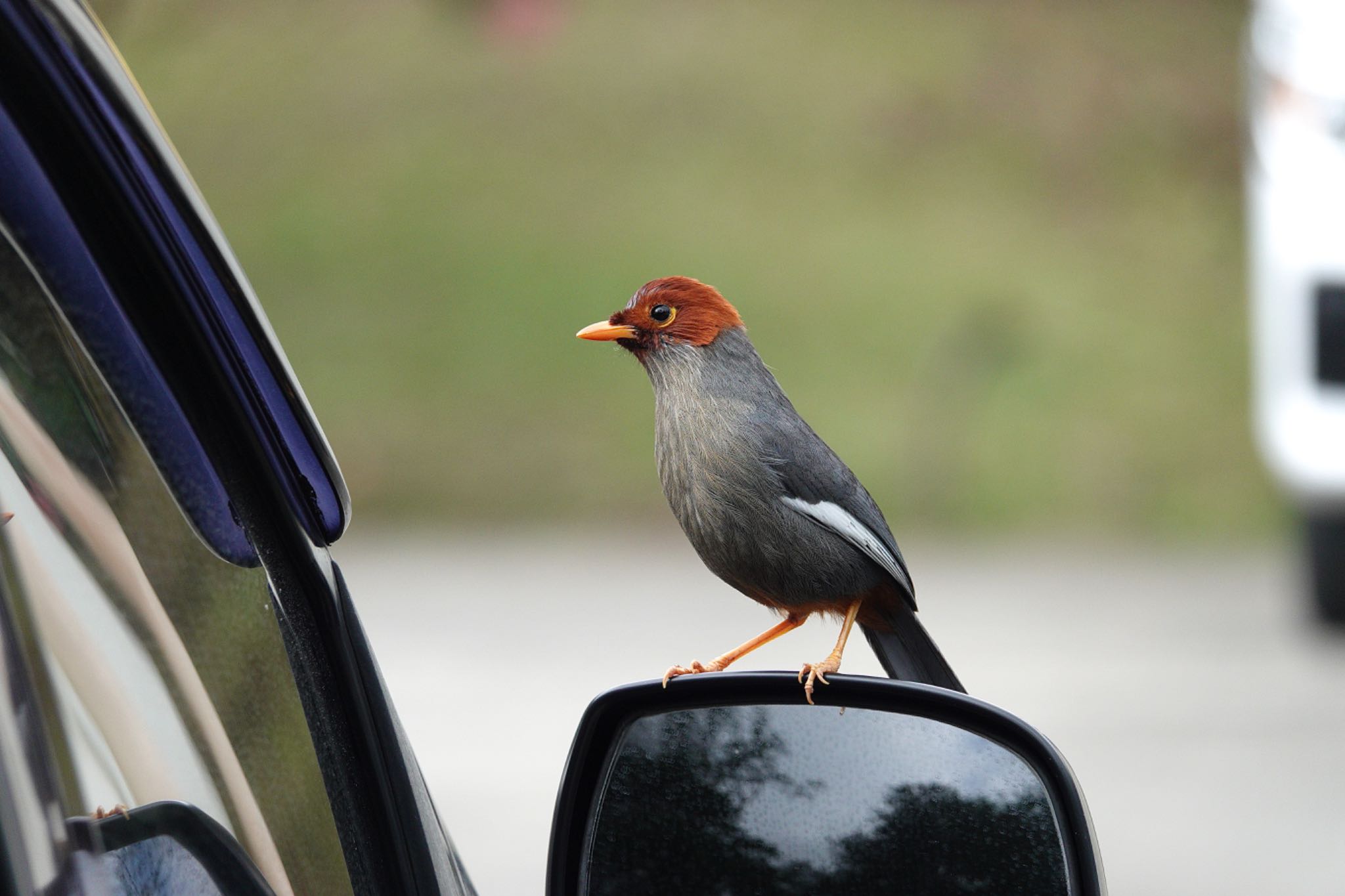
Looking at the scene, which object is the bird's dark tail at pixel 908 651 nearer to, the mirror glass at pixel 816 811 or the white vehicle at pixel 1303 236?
the mirror glass at pixel 816 811

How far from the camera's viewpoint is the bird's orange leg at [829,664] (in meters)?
1.48

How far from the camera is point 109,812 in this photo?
108 cm

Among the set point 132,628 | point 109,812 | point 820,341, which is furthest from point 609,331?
point 820,341

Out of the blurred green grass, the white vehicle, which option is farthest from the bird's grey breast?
the blurred green grass

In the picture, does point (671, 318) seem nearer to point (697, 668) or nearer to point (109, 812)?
point (697, 668)

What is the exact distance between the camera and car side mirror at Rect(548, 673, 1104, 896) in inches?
52.2

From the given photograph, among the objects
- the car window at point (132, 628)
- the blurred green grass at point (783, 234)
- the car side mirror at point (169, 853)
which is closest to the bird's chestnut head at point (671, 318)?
the car window at point (132, 628)

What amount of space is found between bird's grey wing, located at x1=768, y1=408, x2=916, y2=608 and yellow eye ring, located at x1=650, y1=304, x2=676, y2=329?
181mm

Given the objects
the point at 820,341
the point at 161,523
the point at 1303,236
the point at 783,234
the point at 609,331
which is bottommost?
the point at 161,523

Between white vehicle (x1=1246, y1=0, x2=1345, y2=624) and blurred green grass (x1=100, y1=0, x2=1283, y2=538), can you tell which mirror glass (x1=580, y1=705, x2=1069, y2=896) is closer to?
white vehicle (x1=1246, y1=0, x2=1345, y2=624)

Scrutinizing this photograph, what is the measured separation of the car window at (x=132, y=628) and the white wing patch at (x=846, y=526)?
0.62m

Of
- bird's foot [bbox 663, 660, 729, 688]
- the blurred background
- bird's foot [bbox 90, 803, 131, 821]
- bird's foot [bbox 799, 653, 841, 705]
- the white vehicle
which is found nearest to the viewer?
bird's foot [bbox 90, 803, 131, 821]

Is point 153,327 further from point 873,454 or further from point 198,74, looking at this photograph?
point 873,454

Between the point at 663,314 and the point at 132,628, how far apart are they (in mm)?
765
